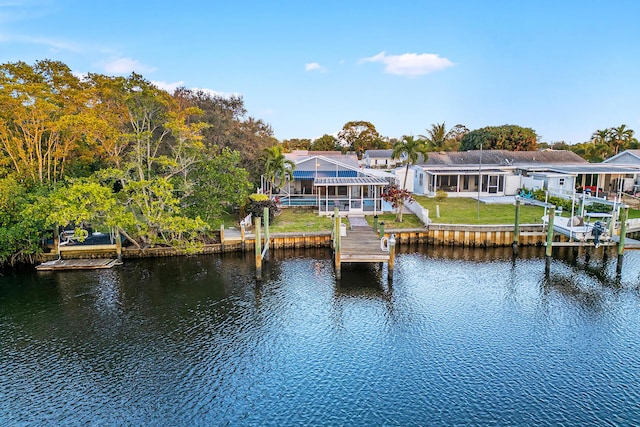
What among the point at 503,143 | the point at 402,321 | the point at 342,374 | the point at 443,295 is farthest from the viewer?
the point at 503,143

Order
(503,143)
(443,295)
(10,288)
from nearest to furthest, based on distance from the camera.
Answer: (443,295), (10,288), (503,143)

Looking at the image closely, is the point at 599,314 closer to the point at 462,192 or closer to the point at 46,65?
the point at 462,192

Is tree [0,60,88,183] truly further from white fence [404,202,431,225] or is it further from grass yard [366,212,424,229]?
white fence [404,202,431,225]

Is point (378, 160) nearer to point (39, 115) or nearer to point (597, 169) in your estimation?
point (597, 169)

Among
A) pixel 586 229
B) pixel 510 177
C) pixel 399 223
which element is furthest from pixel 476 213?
pixel 510 177

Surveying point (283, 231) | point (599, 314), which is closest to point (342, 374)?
point (599, 314)

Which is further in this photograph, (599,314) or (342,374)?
(599,314)

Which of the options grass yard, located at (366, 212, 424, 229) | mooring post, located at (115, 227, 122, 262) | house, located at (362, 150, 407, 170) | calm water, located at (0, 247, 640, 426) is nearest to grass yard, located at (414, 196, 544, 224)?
grass yard, located at (366, 212, 424, 229)
